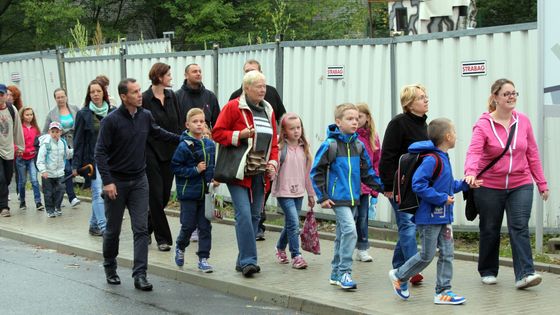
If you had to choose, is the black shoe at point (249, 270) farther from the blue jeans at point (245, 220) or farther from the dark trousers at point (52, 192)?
the dark trousers at point (52, 192)

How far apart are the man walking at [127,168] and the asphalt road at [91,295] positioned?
36 cm

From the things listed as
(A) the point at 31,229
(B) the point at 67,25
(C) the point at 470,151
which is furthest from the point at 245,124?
(B) the point at 67,25

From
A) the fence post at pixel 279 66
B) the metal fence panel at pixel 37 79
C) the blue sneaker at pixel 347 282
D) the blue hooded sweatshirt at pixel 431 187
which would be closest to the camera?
the blue hooded sweatshirt at pixel 431 187

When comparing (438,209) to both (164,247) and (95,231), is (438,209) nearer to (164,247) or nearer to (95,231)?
(164,247)

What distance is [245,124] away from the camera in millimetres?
10461

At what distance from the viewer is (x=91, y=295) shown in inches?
397

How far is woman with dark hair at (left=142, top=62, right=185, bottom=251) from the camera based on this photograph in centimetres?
1231

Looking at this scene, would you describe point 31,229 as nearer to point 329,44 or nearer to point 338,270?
point 329,44

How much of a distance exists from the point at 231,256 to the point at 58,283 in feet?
6.69

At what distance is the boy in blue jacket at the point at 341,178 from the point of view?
9.79m

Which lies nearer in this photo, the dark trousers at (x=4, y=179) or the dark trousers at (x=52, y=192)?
the dark trousers at (x=52, y=192)

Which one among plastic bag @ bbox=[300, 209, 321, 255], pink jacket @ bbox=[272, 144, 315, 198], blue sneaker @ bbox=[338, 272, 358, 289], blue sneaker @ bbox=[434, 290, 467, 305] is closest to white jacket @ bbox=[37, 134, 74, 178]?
pink jacket @ bbox=[272, 144, 315, 198]

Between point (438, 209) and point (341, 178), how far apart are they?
121cm

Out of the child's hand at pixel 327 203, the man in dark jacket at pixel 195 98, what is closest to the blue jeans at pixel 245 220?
the child's hand at pixel 327 203
